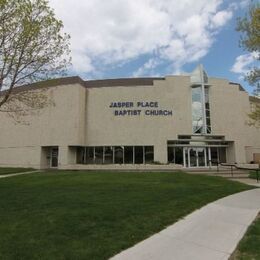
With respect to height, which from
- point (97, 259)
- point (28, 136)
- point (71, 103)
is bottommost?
point (97, 259)

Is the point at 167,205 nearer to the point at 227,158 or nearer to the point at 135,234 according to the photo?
the point at 135,234

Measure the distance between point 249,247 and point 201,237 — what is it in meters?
0.99

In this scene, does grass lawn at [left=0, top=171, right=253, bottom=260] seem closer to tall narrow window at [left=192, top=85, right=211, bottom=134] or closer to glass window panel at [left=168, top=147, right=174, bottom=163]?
glass window panel at [left=168, top=147, right=174, bottom=163]

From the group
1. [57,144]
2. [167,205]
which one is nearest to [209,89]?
[57,144]

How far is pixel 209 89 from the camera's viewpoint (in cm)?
3803

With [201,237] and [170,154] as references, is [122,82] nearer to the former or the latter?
[170,154]

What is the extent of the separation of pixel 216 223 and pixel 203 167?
30.3 meters

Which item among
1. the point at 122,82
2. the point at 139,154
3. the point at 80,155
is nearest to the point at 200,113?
the point at 139,154

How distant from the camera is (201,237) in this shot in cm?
646

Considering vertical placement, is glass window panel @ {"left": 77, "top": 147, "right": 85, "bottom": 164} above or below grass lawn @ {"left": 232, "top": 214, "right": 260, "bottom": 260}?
above

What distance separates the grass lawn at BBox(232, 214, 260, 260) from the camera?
5.41 metres

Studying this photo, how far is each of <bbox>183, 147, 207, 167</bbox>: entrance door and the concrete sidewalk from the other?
1082 inches

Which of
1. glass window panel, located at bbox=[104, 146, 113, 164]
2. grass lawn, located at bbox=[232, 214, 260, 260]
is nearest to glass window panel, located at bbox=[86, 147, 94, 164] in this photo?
glass window panel, located at bbox=[104, 146, 113, 164]

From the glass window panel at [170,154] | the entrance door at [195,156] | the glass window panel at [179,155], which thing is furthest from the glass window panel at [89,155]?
the entrance door at [195,156]
